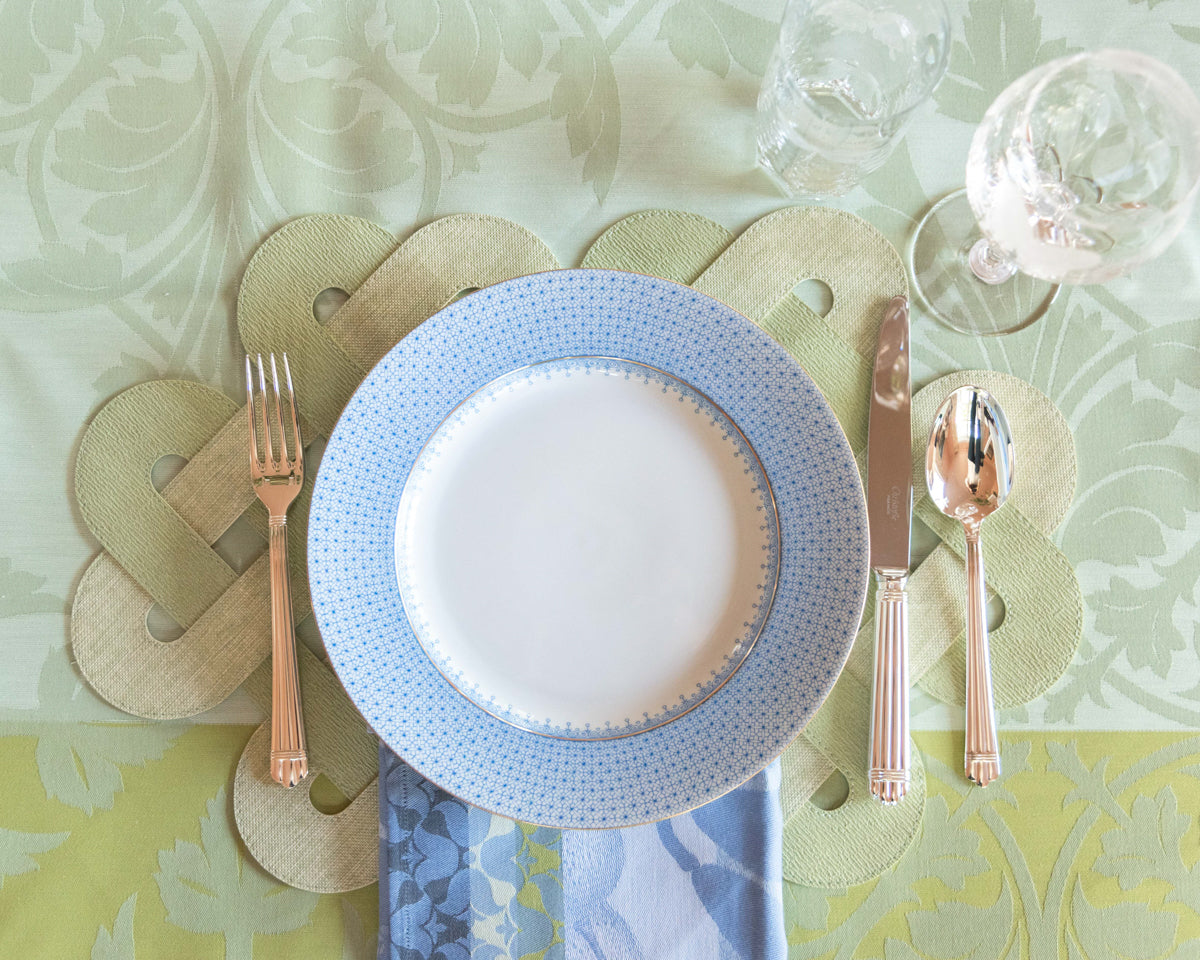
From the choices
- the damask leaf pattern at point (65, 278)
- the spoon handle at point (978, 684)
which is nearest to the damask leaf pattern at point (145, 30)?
the damask leaf pattern at point (65, 278)

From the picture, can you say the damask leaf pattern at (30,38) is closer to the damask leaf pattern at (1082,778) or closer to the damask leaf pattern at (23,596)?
the damask leaf pattern at (23,596)

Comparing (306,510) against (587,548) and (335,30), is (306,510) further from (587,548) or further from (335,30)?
(335,30)

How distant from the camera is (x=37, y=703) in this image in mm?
548

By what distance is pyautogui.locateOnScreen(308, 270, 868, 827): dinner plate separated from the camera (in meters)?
0.48

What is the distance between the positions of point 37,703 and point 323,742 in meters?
0.19

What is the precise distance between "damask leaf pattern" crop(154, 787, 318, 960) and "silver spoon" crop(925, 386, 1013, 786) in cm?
45

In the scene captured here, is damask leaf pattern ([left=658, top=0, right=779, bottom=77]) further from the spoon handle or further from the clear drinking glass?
the spoon handle

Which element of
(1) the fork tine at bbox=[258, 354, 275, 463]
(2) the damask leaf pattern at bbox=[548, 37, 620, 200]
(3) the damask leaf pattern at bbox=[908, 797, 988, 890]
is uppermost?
(2) the damask leaf pattern at bbox=[548, 37, 620, 200]

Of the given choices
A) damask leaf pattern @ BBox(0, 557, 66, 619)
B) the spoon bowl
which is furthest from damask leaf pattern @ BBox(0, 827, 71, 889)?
the spoon bowl

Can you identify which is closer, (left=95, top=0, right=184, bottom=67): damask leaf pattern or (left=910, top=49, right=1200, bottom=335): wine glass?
(left=910, top=49, right=1200, bottom=335): wine glass

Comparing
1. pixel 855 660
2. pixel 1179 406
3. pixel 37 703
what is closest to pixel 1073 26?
pixel 1179 406

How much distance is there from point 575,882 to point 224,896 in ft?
0.76

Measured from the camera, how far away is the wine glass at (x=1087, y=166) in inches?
18.2

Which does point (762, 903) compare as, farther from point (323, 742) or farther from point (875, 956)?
point (323, 742)
